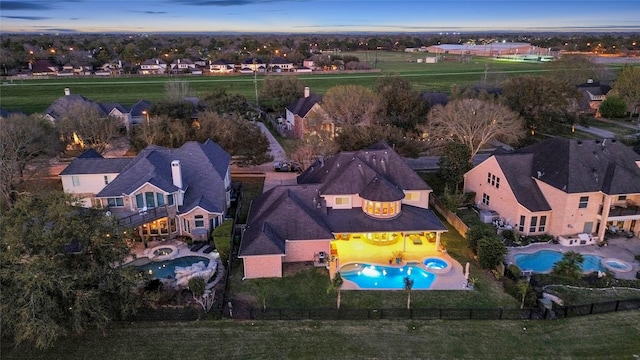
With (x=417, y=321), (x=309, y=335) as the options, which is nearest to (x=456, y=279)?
(x=417, y=321)

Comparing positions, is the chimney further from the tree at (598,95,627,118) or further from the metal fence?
the tree at (598,95,627,118)

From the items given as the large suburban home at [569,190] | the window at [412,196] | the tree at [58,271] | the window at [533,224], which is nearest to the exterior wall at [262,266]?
the tree at [58,271]

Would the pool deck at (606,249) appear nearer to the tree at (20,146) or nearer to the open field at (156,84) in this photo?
the tree at (20,146)

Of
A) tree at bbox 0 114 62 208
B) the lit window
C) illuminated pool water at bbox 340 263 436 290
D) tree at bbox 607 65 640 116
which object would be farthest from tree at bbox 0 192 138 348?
tree at bbox 607 65 640 116

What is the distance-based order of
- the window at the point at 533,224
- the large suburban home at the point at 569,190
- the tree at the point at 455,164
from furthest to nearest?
the tree at the point at 455,164 < the window at the point at 533,224 < the large suburban home at the point at 569,190

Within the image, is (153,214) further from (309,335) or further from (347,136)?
(347,136)
